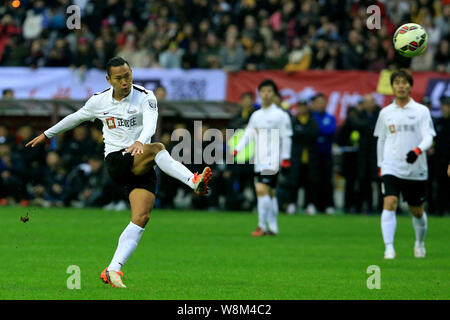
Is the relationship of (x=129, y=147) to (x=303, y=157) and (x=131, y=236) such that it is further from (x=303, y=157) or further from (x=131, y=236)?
(x=303, y=157)

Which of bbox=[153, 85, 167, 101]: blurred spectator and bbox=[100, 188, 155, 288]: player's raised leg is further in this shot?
bbox=[153, 85, 167, 101]: blurred spectator

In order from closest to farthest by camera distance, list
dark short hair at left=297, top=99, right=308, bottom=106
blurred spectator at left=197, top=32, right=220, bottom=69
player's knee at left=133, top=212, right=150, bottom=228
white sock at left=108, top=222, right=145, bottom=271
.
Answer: white sock at left=108, top=222, right=145, bottom=271
player's knee at left=133, top=212, right=150, bottom=228
dark short hair at left=297, top=99, right=308, bottom=106
blurred spectator at left=197, top=32, right=220, bottom=69

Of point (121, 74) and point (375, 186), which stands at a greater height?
point (121, 74)

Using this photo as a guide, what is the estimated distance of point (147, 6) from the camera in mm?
28797

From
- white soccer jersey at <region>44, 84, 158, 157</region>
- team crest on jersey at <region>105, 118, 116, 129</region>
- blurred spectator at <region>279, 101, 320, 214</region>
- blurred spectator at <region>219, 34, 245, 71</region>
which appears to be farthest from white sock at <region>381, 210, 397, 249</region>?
blurred spectator at <region>219, 34, 245, 71</region>

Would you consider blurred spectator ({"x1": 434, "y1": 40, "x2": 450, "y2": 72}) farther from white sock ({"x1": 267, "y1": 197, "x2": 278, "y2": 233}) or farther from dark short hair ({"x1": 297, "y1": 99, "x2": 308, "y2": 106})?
white sock ({"x1": 267, "y1": 197, "x2": 278, "y2": 233})

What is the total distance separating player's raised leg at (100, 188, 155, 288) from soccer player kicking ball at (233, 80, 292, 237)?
22.4 ft

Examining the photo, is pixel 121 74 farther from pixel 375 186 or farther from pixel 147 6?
pixel 147 6

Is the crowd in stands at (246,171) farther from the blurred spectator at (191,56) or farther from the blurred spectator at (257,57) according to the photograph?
the blurred spectator at (191,56)

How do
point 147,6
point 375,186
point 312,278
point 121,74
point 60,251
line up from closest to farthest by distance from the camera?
point 121,74 < point 312,278 < point 60,251 < point 375,186 < point 147,6

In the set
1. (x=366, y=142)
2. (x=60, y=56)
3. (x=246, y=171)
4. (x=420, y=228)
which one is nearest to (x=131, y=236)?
(x=420, y=228)

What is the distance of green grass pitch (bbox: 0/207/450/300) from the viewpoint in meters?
9.40
